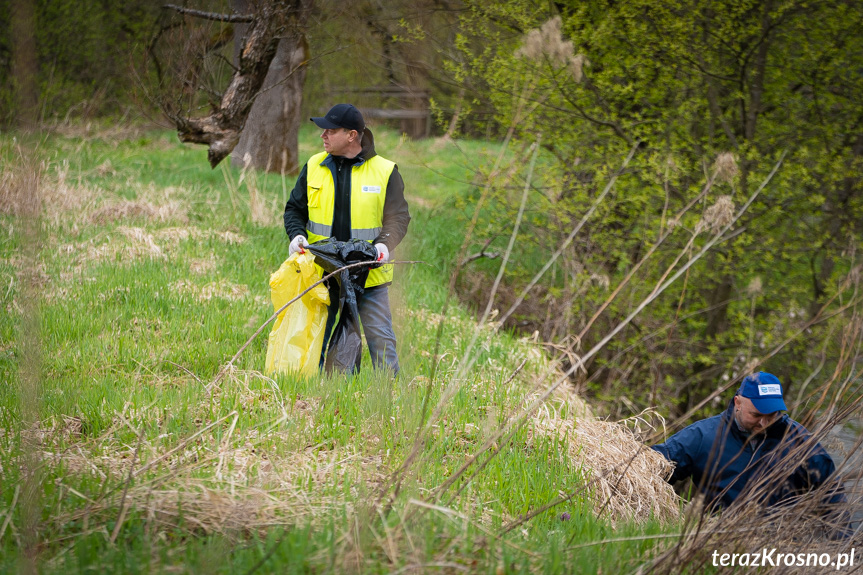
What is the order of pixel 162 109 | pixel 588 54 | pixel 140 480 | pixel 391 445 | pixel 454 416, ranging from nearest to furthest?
pixel 140 480, pixel 391 445, pixel 454 416, pixel 162 109, pixel 588 54

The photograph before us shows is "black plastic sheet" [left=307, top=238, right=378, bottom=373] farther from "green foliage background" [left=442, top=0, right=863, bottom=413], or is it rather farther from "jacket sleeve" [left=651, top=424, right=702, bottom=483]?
"green foliage background" [left=442, top=0, right=863, bottom=413]

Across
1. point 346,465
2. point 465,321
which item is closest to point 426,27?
point 465,321

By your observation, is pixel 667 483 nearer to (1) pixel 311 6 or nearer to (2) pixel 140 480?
(2) pixel 140 480

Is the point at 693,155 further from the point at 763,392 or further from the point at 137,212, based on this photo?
the point at 137,212

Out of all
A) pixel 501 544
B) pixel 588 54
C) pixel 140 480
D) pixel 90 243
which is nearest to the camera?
pixel 501 544

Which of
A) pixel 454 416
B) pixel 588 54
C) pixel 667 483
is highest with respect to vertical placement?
pixel 588 54

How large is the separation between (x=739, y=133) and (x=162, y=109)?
657 cm

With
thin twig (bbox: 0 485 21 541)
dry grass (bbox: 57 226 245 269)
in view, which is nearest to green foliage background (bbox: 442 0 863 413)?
dry grass (bbox: 57 226 245 269)

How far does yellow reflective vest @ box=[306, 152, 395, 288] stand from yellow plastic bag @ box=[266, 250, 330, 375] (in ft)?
0.87

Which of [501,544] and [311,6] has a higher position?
[311,6]

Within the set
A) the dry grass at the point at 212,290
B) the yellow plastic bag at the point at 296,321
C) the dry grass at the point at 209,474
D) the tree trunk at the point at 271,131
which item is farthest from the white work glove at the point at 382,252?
the tree trunk at the point at 271,131

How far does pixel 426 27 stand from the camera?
9.54m

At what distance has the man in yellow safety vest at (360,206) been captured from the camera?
4.19m

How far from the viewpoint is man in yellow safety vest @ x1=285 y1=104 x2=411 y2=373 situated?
13.8 feet
